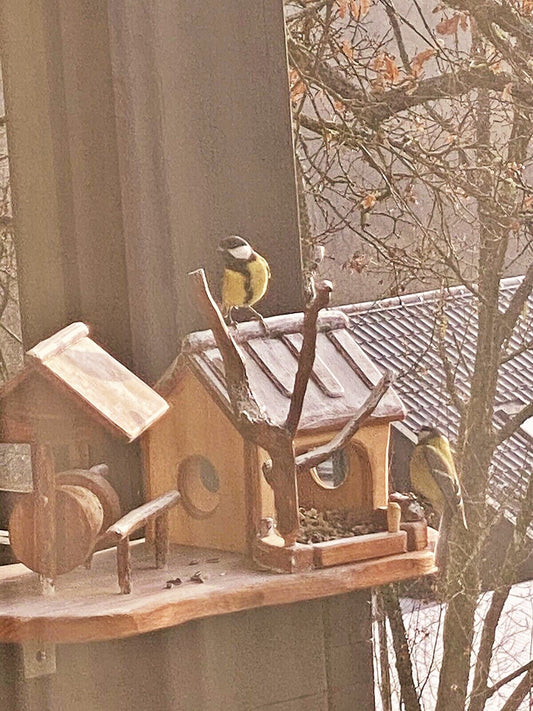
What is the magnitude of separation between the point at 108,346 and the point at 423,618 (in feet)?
1.45

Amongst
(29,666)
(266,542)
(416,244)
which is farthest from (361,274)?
(29,666)

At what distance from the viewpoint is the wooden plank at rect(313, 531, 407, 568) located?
2.33 ft

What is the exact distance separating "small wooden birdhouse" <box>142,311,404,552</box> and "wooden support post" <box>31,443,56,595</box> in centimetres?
11

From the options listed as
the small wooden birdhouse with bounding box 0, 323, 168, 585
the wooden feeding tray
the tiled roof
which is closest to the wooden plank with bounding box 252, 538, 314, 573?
the wooden feeding tray

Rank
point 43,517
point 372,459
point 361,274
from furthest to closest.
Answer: point 361,274, point 372,459, point 43,517

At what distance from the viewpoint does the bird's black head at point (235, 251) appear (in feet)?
2.54

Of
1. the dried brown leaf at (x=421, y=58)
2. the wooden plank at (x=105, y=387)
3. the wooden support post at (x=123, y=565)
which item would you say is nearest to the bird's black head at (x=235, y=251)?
the wooden plank at (x=105, y=387)

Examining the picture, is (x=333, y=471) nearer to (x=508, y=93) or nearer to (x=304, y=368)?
(x=304, y=368)

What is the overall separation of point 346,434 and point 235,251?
142 mm

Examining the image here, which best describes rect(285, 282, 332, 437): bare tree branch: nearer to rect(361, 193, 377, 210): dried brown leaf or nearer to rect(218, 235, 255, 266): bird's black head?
rect(218, 235, 255, 266): bird's black head

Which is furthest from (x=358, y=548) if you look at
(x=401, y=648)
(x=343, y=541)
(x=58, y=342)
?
(x=401, y=648)

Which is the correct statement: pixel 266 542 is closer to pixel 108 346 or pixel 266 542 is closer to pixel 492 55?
pixel 108 346

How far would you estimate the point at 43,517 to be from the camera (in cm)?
69

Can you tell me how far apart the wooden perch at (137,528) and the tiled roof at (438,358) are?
0.86ft
